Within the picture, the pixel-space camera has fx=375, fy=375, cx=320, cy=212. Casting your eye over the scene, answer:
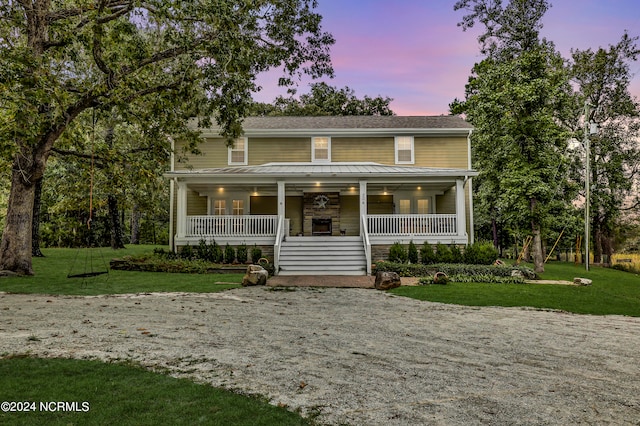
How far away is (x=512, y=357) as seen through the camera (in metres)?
4.67

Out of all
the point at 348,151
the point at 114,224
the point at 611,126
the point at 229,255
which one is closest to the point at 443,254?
the point at 348,151

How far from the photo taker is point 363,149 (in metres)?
18.6

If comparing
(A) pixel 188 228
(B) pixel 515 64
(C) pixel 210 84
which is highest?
(B) pixel 515 64

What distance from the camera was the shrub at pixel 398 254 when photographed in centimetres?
1468

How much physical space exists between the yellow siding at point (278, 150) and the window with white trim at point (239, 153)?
291 mm

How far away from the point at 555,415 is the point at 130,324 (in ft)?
18.8

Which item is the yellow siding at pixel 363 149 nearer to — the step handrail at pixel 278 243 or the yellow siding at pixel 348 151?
the yellow siding at pixel 348 151

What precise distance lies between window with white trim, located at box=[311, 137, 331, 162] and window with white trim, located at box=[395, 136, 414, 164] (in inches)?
134

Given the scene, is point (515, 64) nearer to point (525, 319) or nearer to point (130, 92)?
point (525, 319)

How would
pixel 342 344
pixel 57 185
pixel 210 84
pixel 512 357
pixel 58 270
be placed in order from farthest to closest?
pixel 57 185 → pixel 58 270 → pixel 210 84 → pixel 342 344 → pixel 512 357

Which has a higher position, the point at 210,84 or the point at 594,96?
the point at 594,96

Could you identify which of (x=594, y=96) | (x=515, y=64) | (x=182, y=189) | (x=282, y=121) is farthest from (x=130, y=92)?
(x=594, y=96)

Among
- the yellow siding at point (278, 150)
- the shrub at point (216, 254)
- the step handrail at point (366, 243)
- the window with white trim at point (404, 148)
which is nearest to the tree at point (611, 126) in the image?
the window with white trim at point (404, 148)

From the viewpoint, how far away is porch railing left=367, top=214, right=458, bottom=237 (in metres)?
15.6
